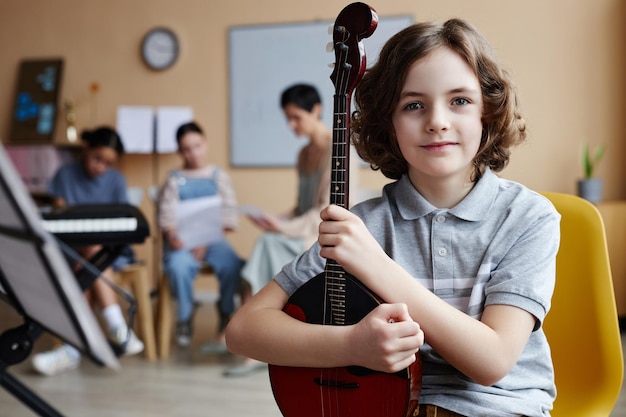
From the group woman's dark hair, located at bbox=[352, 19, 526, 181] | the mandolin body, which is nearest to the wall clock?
woman's dark hair, located at bbox=[352, 19, 526, 181]

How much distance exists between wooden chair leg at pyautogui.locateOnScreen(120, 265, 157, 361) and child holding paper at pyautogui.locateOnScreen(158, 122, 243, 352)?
0.13 m

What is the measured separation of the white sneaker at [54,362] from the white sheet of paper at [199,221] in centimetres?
81

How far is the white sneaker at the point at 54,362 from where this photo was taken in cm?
337

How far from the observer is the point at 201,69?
5.51 meters

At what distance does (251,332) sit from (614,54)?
4295 millimetres

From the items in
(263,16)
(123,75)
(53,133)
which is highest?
(263,16)

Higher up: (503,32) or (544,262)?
(503,32)

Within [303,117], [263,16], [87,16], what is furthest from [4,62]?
A: [303,117]

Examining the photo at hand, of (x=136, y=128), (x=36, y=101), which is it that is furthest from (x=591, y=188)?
(x=36, y=101)

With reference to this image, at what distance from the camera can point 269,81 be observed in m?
5.32

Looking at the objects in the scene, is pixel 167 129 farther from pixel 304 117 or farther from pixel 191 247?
pixel 304 117

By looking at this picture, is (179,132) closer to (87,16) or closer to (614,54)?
(87,16)

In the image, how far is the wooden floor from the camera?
283 centimetres

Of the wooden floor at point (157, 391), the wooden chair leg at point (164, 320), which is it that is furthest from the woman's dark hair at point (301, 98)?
the wooden floor at point (157, 391)
